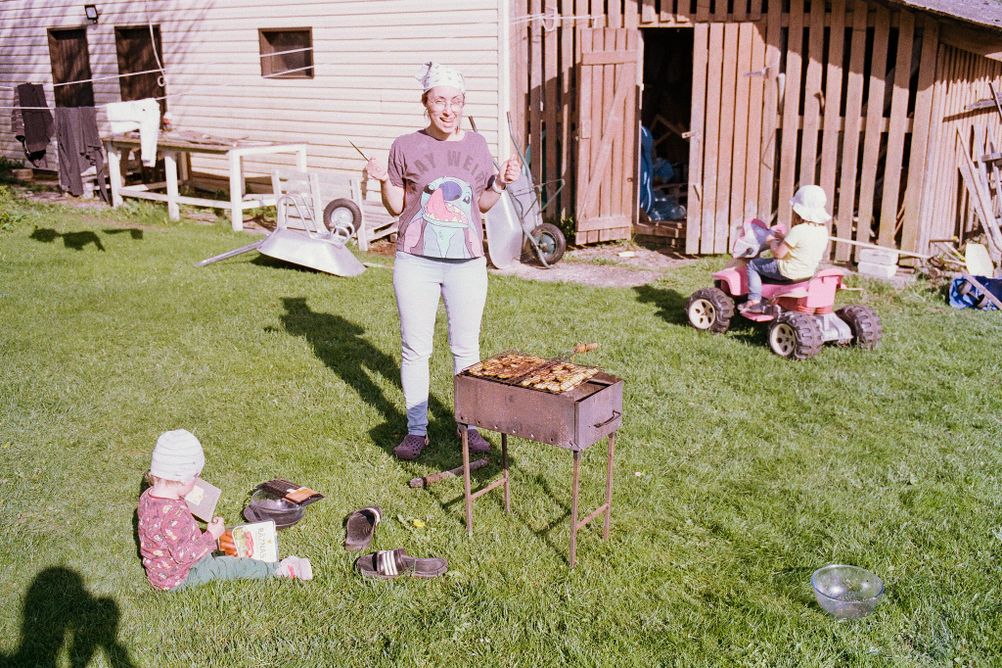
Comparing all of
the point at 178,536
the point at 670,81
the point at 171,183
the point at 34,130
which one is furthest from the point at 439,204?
the point at 34,130

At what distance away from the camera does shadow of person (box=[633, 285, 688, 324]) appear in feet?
27.7

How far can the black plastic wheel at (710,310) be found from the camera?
305 inches

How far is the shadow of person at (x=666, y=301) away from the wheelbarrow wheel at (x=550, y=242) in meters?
1.23

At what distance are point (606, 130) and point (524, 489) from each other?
260 inches

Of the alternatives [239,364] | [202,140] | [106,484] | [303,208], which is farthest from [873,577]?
[202,140]

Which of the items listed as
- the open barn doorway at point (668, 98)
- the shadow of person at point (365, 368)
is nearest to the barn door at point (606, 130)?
the open barn doorway at point (668, 98)

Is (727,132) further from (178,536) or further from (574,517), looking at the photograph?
(178,536)

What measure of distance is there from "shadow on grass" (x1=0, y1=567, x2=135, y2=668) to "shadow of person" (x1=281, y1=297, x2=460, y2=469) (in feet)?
6.33

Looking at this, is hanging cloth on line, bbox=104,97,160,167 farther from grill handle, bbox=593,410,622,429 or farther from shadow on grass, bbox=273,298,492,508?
grill handle, bbox=593,410,622,429

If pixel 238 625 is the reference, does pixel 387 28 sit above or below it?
above

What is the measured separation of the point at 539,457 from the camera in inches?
215

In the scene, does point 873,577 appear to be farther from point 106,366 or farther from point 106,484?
point 106,366

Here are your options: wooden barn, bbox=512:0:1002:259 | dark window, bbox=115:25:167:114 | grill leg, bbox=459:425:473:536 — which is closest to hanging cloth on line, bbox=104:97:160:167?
dark window, bbox=115:25:167:114

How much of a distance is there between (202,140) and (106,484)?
31.1 feet
